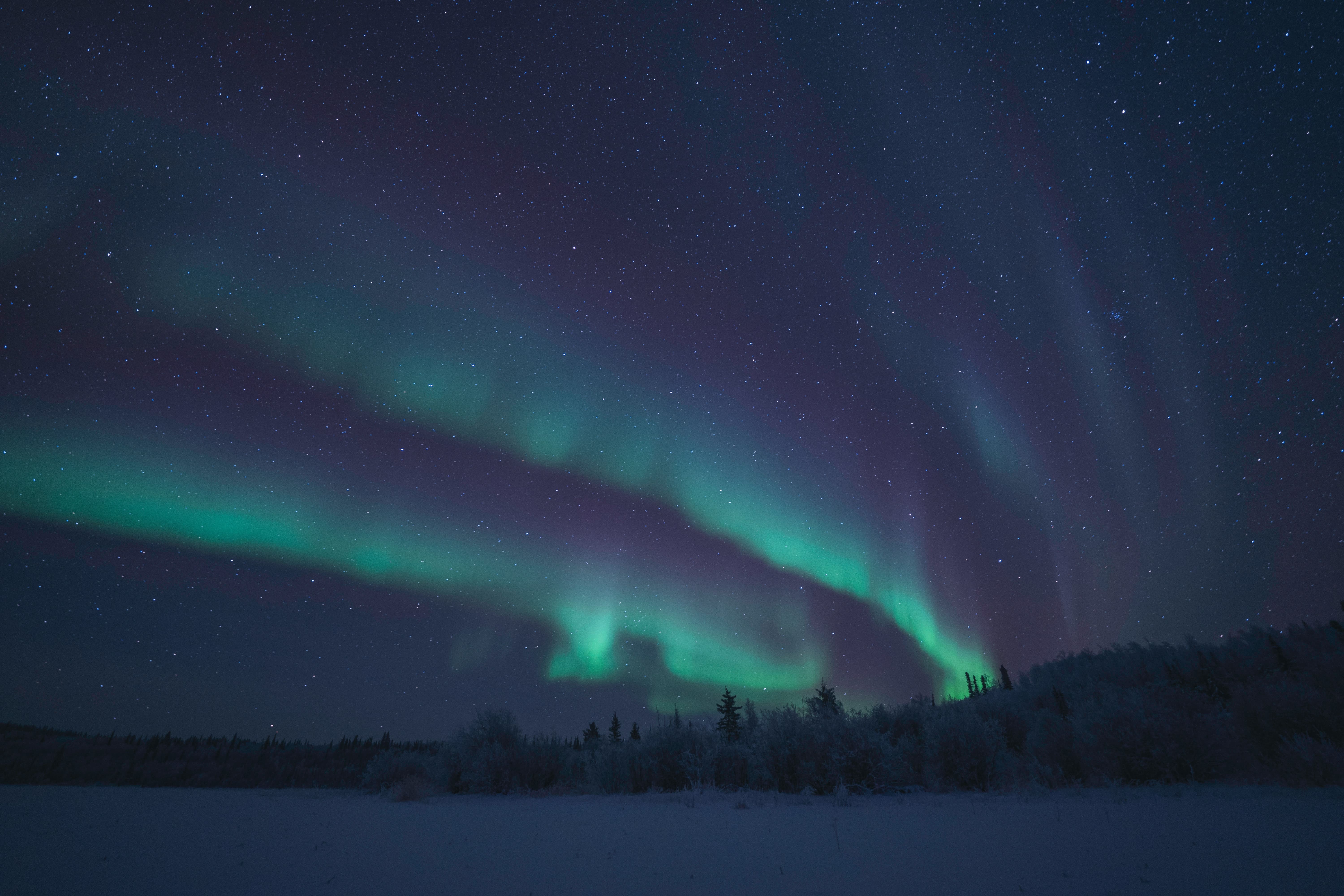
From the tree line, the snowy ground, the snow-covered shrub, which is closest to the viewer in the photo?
the snowy ground

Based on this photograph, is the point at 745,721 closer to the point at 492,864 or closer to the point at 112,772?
the point at 492,864

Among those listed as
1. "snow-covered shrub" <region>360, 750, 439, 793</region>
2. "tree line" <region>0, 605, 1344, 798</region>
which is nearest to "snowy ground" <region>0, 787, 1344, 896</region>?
"tree line" <region>0, 605, 1344, 798</region>

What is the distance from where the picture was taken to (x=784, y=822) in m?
6.80

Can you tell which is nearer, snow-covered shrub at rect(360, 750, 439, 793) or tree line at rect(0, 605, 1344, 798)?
tree line at rect(0, 605, 1344, 798)

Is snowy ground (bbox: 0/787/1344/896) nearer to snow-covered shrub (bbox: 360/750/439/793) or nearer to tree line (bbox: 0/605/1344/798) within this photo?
tree line (bbox: 0/605/1344/798)

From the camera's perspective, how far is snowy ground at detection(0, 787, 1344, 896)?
409 cm

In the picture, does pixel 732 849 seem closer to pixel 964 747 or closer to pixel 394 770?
pixel 964 747

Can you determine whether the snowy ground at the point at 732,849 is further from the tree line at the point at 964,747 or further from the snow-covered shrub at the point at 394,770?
the snow-covered shrub at the point at 394,770

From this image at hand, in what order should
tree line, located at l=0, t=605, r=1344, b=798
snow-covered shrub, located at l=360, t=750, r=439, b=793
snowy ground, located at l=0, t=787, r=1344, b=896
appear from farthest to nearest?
1. snow-covered shrub, located at l=360, t=750, r=439, b=793
2. tree line, located at l=0, t=605, r=1344, b=798
3. snowy ground, located at l=0, t=787, r=1344, b=896

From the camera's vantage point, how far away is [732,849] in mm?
5449

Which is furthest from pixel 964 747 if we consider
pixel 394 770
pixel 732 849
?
pixel 394 770

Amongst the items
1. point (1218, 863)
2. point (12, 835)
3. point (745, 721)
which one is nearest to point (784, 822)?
point (1218, 863)

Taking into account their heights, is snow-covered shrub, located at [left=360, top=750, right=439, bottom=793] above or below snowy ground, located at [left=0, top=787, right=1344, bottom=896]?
below

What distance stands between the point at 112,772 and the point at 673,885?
45.1m
